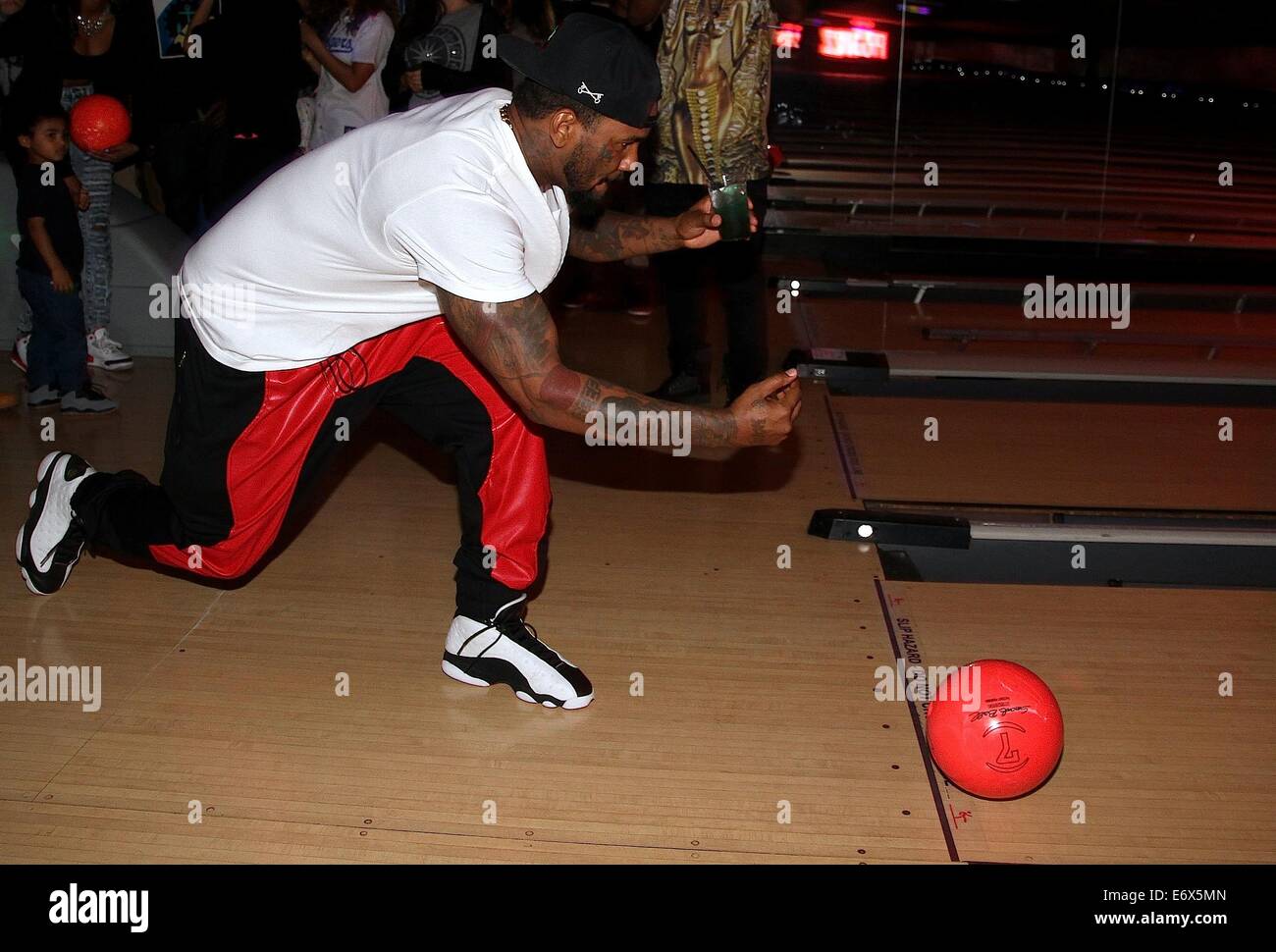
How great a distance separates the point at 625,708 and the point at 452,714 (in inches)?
12.3

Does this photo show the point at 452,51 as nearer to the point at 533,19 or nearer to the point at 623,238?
the point at 533,19

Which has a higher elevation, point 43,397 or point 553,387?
point 553,387

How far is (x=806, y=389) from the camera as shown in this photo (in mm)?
4293

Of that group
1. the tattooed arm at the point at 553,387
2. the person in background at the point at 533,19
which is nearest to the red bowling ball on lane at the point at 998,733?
the tattooed arm at the point at 553,387

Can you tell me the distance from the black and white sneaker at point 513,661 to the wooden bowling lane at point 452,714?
0.04 m

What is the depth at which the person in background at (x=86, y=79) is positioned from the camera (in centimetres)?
396

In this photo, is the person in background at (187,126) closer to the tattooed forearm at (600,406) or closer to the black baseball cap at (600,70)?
the black baseball cap at (600,70)

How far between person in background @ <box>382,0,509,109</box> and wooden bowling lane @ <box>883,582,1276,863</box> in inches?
90.5

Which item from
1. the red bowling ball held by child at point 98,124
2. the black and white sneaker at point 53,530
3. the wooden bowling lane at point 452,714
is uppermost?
the red bowling ball held by child at point 98,124

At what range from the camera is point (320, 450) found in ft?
7.05

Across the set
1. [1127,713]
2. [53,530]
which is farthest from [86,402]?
[1127,713]

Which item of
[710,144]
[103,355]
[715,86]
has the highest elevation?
[715,86]
